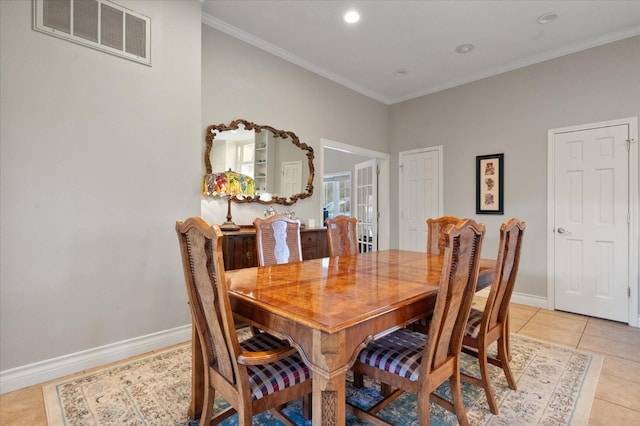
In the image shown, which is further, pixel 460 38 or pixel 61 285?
pixel 460 38

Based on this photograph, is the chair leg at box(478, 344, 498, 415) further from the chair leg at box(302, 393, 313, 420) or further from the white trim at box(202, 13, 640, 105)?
the white trim at box(202, 13, 640, 105)

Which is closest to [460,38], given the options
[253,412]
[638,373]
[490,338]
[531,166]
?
[531,166]

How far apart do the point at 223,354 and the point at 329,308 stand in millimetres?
464

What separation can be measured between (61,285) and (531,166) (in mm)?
4754

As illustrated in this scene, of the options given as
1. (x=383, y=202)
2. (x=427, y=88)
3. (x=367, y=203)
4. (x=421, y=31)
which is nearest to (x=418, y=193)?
(x=383, y=202)

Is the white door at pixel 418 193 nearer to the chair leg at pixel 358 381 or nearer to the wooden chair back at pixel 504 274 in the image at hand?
the wooden chair back at pixel 504 274

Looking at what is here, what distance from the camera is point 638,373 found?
89.6 inches

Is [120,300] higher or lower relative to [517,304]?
higher

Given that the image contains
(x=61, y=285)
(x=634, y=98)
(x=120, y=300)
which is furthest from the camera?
(x=634, y=98)

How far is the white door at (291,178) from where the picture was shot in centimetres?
382

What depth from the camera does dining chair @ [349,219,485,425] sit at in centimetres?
129

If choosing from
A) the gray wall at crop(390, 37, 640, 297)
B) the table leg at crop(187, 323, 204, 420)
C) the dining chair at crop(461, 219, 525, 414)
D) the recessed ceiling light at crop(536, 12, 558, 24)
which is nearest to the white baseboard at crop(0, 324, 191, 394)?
the table leg at crop(187, 323, 204, 420)

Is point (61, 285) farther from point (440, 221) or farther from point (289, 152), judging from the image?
point (440, 221)

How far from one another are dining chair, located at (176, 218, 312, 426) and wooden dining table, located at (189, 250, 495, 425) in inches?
6.1
